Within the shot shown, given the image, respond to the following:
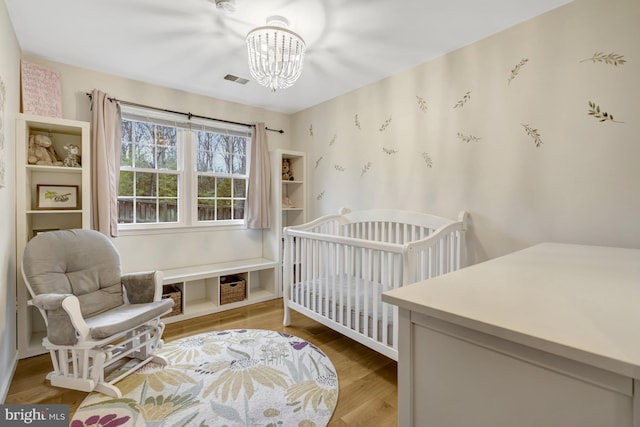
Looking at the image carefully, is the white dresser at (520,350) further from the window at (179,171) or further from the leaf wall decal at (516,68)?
the window at (179,171)

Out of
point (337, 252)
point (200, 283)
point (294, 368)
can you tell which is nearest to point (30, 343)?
point (200, 283)

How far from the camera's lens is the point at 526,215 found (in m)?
1.94

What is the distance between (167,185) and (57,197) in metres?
0.92

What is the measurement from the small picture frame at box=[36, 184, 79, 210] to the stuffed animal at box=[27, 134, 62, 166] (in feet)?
0.61

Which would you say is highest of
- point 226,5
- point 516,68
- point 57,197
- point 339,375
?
point 226,5

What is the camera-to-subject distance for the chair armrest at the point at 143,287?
85.0 inches

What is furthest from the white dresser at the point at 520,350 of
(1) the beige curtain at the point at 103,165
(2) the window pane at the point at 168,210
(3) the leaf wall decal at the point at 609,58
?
(2) the window pane at the point at 168,210

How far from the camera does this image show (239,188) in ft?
12.0

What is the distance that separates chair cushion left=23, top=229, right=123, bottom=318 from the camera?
1.87 meters

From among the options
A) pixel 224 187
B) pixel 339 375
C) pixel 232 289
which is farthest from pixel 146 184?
pixel 339 375

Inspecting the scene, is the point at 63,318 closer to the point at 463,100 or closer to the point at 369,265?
the point at 369,265

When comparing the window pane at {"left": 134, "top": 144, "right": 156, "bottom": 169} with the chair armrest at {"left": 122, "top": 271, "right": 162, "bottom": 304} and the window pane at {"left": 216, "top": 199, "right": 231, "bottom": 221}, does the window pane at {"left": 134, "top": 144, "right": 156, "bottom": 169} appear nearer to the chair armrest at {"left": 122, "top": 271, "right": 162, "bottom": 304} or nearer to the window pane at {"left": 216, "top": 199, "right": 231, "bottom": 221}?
the window pane at {"left": 216, "top": 199, "right": 231, "bottom": 221}

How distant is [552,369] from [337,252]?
1664mm

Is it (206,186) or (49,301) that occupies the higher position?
(206,186)
